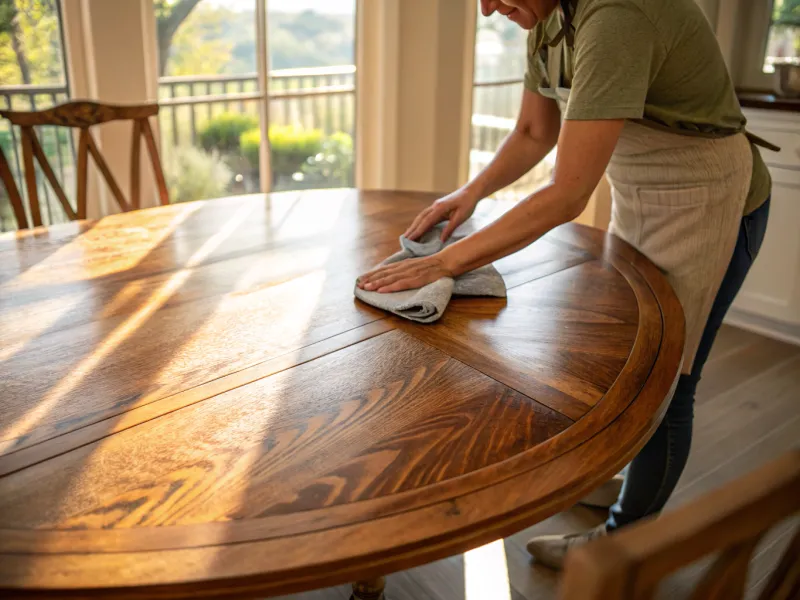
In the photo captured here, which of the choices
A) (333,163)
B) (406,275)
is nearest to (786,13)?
(333,163)

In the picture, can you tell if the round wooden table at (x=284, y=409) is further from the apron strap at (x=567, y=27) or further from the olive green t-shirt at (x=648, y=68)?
the apron strap at (x=567, y=27)

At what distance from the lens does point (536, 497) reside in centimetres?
79

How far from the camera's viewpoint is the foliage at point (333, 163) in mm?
3145

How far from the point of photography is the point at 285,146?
9.94 feet

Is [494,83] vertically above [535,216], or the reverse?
[494,83]

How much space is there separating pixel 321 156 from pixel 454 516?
2.56 metres

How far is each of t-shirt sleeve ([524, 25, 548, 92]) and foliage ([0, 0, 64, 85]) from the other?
5.18 ft

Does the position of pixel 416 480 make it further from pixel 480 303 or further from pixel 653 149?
pixel 653 149

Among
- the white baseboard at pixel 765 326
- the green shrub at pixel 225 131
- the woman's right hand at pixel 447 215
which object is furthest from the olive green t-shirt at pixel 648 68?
the white baseboard at pixel 765 326

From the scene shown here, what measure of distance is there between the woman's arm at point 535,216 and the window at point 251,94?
1.67 metres

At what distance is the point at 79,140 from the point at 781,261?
2.69 m

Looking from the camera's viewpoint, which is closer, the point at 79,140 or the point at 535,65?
the point at 535,65

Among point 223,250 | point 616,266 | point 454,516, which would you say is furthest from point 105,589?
point 616,266

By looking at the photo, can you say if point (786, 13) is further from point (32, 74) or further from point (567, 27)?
point (32, 74)
